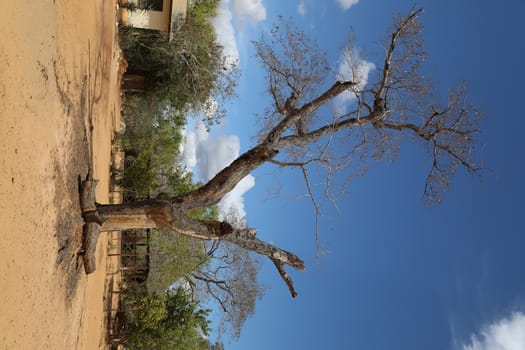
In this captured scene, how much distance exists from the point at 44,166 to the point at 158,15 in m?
17.2

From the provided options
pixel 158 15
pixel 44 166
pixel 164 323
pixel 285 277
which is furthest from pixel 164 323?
pixel 158 15

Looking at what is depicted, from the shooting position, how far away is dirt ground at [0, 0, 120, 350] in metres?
6.04

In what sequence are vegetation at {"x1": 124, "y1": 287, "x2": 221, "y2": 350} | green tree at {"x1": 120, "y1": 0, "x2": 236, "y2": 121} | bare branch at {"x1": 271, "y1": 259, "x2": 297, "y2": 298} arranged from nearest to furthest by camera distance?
bare branch at {"x1": 271, "y1": 259, "x2": 297, "y2": 298} → vegetation at {"x1": 124, "y1": 287, "x2": 221, "y2": 350} → green tree at {"x1": 120, "y1": 0, "x2": 236, "y2": 121}

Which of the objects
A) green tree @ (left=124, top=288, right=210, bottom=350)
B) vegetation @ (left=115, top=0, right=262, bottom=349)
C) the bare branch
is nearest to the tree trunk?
vegetation @ (left=115, top=0, right=262, bottom=349)

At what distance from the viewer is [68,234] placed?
865 centimetres

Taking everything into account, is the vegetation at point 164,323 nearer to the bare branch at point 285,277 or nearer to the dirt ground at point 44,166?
the dirt ground at point 44,166

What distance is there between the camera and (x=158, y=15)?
74.5 ft

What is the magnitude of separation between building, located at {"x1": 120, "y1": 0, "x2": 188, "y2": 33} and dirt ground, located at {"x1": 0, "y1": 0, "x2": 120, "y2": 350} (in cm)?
1077

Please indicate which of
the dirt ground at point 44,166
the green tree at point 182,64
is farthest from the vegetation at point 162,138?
the dirt ground at point 44,166

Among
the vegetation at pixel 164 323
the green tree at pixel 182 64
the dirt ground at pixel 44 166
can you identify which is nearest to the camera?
the dirt ground at pixel 44 166

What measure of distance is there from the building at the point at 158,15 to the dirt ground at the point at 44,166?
35.3 ft

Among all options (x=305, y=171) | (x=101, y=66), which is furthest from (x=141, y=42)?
(x=305, y=171)

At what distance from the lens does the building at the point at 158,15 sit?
867 inches

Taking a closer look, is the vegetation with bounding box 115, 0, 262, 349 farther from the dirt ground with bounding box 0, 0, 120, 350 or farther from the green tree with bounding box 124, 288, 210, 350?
the dirt ground with bounding box 0, 0, 120, 350
